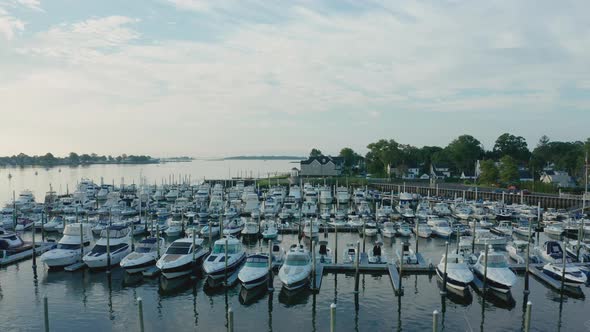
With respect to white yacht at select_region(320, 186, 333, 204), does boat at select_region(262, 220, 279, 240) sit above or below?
below

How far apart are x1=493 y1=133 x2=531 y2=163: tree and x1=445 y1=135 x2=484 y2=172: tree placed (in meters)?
8.88

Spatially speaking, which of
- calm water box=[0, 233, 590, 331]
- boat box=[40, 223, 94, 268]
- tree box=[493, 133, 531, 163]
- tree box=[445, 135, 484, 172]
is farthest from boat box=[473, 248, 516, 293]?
tree box=[493, 133, 531, 163]

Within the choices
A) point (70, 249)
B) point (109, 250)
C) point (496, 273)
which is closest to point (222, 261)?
point (109, 250)

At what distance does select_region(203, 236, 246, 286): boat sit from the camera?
26.9m

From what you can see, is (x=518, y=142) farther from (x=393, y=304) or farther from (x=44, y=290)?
(x=44, y=290)

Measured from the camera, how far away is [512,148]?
391 ft

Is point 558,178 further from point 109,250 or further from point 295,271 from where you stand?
point 109,250

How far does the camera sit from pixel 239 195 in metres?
72.8

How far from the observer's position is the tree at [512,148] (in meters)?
119

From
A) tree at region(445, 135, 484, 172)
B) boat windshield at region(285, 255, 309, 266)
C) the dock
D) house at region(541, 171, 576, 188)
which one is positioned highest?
tree at region(445, 135, 484, 172)

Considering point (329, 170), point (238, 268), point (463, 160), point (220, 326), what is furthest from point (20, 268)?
point (463, 160)

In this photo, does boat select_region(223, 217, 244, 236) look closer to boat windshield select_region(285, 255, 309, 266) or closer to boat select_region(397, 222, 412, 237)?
boat windshield select_region(285, 255, 309, 266)

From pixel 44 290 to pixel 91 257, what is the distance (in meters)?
3.63

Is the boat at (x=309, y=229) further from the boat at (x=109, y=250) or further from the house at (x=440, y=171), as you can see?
the house at (x=440, y=171)
